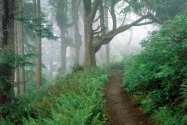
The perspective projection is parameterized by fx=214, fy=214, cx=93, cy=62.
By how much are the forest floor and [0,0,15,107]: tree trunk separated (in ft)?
14.9

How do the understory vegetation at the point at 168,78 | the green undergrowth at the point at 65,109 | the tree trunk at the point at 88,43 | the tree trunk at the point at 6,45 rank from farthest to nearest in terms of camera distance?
the tree trunk at the point at 88,43, the tree trunk at the point at 6,45, the understory vegetation at the point at 168,78, the green undergrowth at the point at 65,109

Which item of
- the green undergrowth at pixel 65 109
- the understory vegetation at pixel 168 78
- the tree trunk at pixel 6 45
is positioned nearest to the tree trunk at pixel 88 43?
the green undergrowth at pixel 65 109

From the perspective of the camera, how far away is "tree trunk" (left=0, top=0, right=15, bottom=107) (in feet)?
31.5

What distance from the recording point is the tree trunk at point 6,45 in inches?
378

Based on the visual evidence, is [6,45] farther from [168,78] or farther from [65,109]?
[168,78]

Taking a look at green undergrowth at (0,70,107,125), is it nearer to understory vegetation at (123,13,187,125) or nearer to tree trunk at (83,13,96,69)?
understory vegetation at (123,13,187,125)

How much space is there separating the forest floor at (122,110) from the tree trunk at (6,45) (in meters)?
Result: 4.55

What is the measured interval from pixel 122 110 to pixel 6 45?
6021mm

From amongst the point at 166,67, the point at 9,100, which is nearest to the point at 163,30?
the point at 166,67

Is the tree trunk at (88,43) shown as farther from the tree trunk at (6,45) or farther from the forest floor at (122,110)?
the tree trunk at (6,45)

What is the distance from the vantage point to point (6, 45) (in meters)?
9.95

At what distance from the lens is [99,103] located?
8172 millimetres

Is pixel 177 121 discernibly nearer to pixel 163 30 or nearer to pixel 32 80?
pixel 163 30

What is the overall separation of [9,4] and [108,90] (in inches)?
257
